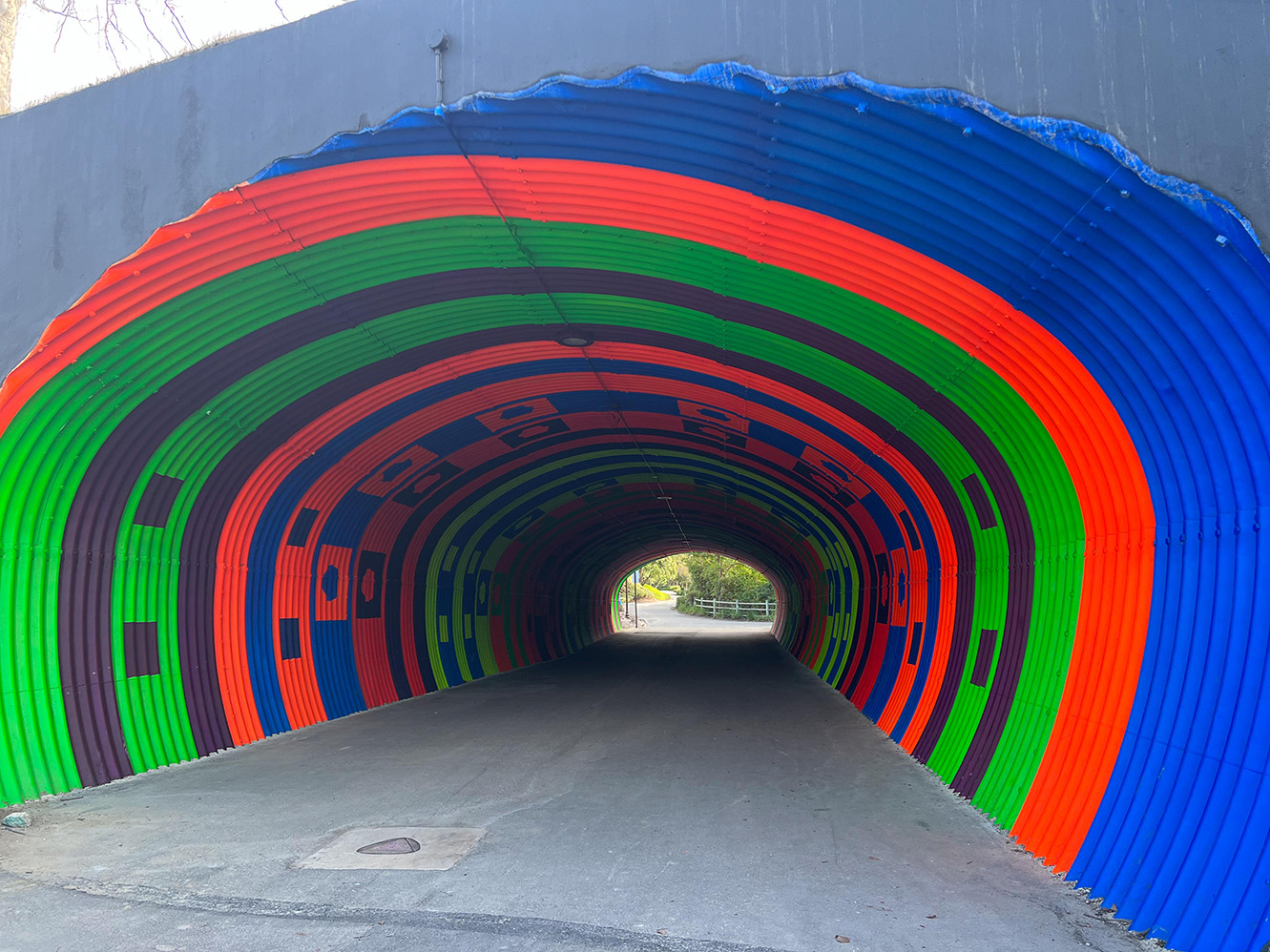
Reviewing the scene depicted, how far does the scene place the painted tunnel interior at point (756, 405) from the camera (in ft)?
16.3

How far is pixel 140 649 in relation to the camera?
9500 mm

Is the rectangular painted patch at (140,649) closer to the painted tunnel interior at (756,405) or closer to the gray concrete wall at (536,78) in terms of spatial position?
the painted tunnel interior at (756,405)

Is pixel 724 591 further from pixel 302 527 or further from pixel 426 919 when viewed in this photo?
pixel 426 919

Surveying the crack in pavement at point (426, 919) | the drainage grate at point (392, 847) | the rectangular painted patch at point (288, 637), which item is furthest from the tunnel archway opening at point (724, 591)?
the crack in pavement at point (426, 919)

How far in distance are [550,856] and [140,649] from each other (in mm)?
5280

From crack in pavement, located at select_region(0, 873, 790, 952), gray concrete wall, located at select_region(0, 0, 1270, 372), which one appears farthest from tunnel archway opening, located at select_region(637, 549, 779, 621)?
crack in pavement, located at select_region(0, 873, 790, 952)

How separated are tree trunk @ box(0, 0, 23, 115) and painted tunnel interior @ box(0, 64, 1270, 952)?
16.1 feet

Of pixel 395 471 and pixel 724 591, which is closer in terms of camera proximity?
pixel 395 471

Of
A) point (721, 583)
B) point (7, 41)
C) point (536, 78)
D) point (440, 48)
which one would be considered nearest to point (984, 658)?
point (536, 78)

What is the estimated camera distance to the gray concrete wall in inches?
173

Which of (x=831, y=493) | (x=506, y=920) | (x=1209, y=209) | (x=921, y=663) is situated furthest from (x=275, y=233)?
(x=831, y=493)

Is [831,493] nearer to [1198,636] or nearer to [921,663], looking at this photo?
[921,663]

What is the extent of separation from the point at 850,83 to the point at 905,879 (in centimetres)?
467

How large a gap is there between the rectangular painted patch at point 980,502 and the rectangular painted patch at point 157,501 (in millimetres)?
7734
